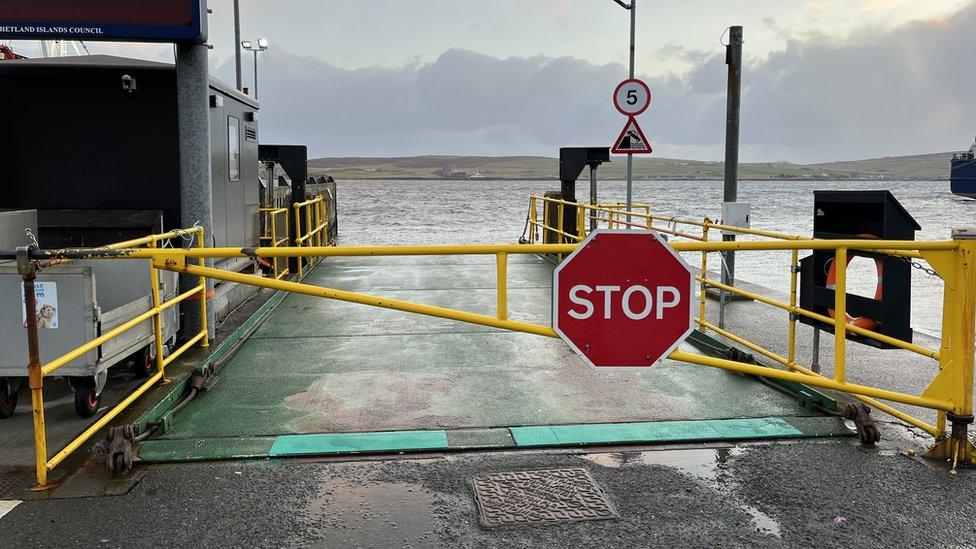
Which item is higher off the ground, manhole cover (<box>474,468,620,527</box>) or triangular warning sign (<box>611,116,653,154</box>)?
triangular warning sign (<box>611,116,653,154</box>)

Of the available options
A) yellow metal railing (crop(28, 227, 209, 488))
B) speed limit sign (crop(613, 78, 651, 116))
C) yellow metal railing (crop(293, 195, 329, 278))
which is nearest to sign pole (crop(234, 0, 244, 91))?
yellow metal railing (crop(293, 195, 329, 278))

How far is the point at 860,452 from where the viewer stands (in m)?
4.75

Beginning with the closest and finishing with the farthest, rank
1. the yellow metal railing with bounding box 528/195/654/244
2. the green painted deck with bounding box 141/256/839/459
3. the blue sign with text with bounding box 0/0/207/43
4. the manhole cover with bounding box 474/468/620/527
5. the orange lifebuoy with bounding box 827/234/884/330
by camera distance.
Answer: the manhole cover with bounding box 474/468/620/527 < the green painted deck with bounding box 141/256/839/459 < the orange lifebuoy with bounding box 827/234/884/330 < the blue sign with text with bounding box 0/0/207/43 < the yellow metal railing with bounding box 528/195/654/244

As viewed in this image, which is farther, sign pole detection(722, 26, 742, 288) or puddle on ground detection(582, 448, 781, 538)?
sign pole detection(722, 26, 742, 288)

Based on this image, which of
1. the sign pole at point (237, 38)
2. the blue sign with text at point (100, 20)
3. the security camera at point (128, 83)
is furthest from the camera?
the sign pole at point (237, 38)

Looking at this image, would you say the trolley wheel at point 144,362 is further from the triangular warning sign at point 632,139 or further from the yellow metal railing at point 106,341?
the triangular warning sign at point 632,139

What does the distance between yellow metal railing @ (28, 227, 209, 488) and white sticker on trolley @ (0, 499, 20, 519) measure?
6.8 inches

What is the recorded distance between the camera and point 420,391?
6.02 metres

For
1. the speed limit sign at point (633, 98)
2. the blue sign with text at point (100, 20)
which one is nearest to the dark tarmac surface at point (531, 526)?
the blue sign with text at point (100, 20)

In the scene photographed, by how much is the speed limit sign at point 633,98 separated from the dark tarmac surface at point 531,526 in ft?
24.5

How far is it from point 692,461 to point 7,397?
4594mm

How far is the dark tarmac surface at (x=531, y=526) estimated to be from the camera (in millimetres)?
3674

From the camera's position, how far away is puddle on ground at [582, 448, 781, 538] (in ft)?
14.2

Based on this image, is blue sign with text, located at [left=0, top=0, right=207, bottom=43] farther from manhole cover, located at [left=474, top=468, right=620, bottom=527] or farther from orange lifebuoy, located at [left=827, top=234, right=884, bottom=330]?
orange lifebuoy, located at [left=827, top=234, right=884, bottom=330]
